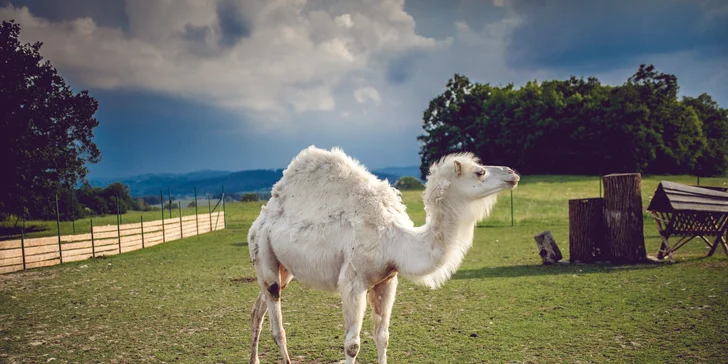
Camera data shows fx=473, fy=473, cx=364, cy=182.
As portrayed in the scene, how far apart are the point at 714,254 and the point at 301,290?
1084 cm

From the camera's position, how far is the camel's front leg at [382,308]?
4949 mm

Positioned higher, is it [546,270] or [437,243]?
[437,243]

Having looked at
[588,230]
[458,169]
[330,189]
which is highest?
[458,169]

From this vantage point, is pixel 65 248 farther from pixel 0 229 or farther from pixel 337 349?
pixel 337 349

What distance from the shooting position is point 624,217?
11555mm

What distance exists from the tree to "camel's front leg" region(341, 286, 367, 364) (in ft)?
85.2

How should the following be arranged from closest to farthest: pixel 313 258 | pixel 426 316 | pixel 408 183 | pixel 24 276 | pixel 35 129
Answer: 1. pixel 313 258
2. pixel 426 316
3. pixel 24 276
4. pixel 35 129
5. pixel 408 183

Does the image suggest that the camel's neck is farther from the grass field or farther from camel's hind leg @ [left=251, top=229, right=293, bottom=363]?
the grass field

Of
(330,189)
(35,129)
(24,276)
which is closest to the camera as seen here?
(330,189)

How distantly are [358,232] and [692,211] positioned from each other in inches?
420

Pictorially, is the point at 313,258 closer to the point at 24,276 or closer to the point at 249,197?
the point at 24,276

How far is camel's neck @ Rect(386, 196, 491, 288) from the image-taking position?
459 cm

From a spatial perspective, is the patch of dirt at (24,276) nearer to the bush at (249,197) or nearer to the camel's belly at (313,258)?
the camel's belly at (313,258)

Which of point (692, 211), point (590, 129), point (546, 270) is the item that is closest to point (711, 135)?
point (590, 129)
